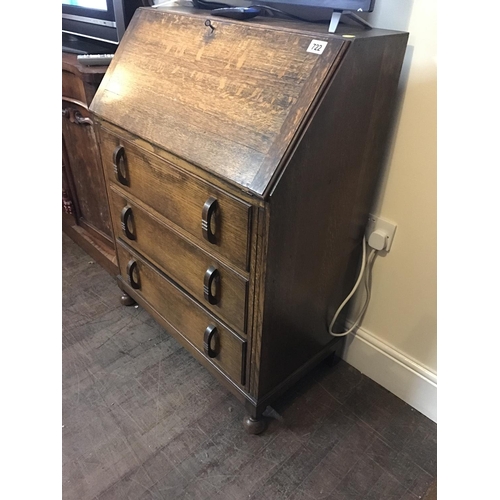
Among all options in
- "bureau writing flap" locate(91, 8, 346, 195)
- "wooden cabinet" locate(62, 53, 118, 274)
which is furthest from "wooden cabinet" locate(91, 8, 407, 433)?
"wooden cabinet" locate(62, 53, 118, 274)

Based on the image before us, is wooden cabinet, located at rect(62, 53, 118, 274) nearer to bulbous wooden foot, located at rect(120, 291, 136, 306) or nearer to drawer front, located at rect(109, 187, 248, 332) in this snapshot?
bulbous wooden foot, located at rect(120, 291, 136, 306)

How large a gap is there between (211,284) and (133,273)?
1.52ft

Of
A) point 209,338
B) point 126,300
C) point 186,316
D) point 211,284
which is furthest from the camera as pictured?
point 126,300

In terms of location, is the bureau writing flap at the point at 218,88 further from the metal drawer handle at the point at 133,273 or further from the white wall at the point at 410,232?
the metal drawer handle at the point at 133,273

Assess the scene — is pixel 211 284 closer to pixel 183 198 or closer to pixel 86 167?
pixel 183 198

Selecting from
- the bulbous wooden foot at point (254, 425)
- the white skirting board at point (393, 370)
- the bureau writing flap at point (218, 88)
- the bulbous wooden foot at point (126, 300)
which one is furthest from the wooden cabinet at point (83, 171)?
the white skirting board at point (393, 370)

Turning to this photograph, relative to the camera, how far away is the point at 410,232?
41.9 inches

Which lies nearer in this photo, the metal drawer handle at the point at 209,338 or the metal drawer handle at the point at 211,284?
the metal drawer handle at the point at 211,284

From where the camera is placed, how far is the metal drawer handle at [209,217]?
0.87 metres

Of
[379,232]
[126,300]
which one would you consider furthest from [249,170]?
[126,300]

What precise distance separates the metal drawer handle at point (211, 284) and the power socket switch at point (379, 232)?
439mm

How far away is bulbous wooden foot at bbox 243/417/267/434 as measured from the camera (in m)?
1.11

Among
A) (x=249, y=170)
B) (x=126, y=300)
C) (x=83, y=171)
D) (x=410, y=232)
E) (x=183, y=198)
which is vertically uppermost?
(x=249, y=170)
